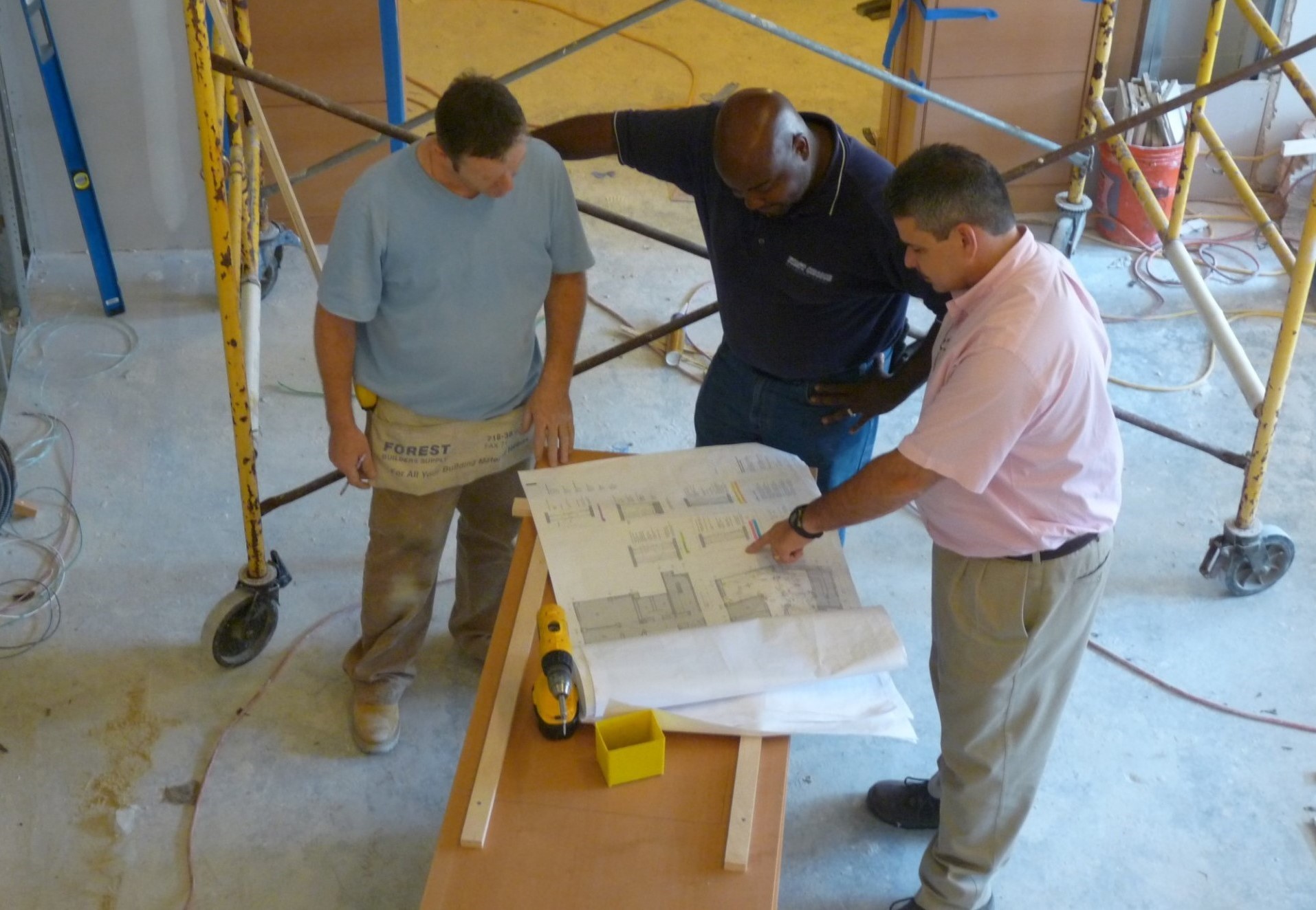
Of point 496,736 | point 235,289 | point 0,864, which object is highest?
point 235,289

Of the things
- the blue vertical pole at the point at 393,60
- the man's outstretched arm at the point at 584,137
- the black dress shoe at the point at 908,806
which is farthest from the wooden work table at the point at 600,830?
the blue vertical pole at the point at 393,60

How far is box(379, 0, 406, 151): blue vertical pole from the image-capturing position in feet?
13.8

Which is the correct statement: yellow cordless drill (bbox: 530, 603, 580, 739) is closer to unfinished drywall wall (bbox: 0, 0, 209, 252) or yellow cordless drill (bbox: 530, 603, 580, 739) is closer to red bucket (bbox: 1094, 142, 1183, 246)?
unfinished drywall wall (bbox: 0, 0, 209, 252)

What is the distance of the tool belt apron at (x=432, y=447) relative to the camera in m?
2.41

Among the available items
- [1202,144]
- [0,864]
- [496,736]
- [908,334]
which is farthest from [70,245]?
[1202,144]

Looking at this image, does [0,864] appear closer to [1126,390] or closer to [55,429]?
[55,429]

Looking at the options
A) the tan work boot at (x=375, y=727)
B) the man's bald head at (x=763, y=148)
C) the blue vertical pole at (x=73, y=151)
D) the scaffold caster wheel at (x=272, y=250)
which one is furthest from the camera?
the scaffold caster wheel at (x=272, y=250)

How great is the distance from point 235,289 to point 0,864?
4.06ft

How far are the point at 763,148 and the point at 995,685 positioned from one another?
94cm

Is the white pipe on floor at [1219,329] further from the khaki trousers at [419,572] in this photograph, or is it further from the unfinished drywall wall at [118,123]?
the unfinished drywall wall at [118,123]

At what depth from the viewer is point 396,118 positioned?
4.44m

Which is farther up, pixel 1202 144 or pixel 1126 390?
pixel 1202 144

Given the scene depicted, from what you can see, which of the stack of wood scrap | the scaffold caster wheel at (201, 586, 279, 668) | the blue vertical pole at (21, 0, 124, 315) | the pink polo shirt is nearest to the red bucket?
the stack of wood scrap

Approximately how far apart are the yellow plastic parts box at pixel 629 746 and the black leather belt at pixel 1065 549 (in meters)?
0.64
